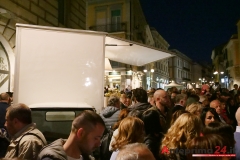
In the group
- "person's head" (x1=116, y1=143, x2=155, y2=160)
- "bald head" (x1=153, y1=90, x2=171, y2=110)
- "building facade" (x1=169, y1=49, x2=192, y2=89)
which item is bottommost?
"person's head" (x1=116, y1=143, x2=155, y2=160)

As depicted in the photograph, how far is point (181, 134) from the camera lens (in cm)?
332

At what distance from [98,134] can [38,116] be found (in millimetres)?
2847

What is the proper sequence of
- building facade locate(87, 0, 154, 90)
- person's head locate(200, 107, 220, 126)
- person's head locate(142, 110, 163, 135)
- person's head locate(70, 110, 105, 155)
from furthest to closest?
building facade locate(87, 0, 154, 90) < person's head locate(200, 107, 220, 126) < person's head locate(142, 110, 163, 135) < person's head locate(70, 110, 105, 155)

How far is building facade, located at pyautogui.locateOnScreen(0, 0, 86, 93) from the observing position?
29.6 ft

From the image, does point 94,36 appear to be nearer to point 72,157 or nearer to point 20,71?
point 20,71

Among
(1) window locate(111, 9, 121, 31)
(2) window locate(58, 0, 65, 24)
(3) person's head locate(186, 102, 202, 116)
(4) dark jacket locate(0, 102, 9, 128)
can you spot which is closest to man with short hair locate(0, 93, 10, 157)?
(4) dark jacket locate(0, 102, 9, 128)

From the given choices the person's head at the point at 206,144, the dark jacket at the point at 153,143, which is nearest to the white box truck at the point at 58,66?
the dark jacket at the point at 153,143

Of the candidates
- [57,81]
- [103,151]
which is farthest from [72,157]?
[57,81]

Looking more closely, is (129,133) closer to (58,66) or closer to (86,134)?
(86,134)

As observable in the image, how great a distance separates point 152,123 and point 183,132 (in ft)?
3.01

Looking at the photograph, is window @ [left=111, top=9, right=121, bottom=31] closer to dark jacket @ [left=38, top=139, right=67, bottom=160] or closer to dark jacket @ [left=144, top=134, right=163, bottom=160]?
dark jacket @ [left=144, top=134, right=163, bottom=160]

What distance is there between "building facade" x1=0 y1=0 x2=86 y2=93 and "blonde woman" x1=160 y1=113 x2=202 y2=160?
740cm

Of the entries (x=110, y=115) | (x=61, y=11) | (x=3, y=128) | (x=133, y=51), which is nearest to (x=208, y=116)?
(x=110, y=115)

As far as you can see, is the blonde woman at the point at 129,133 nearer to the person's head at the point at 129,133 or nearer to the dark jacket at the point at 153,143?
the person's head at the point at 129,133
